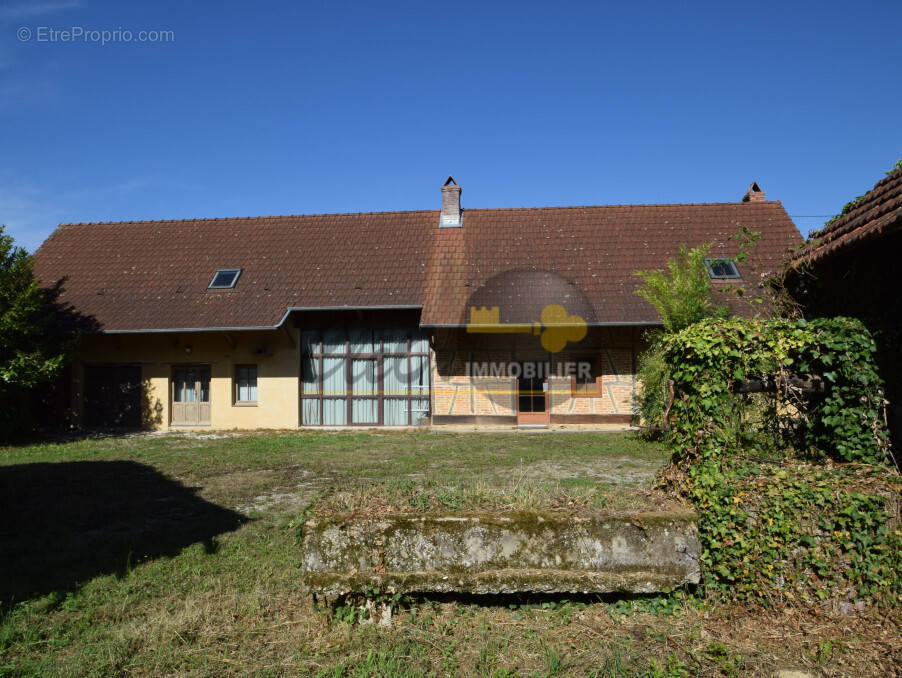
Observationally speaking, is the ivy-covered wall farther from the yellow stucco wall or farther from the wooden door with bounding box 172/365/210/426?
the wooden door with bounding box 172/365/210/426

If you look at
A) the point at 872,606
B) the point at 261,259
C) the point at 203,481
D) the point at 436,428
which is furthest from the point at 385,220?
the point at 872,606

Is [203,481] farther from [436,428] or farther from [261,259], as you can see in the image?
[261,259]

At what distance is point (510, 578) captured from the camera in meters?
3.42

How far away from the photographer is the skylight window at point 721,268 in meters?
14.3

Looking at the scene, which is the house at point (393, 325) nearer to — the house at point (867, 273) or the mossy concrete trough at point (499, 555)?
the house at point (867, 273)

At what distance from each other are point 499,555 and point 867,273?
4.24 m

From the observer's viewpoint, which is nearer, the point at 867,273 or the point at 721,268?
the point at 867,273

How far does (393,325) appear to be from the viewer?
14.5 meters

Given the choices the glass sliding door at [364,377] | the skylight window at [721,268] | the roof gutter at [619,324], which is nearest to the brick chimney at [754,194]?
the skylight window at [721,268]

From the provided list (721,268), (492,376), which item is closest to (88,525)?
(492,376)

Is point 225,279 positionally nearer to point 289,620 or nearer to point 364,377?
point 364,377

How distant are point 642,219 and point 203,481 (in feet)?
43.6

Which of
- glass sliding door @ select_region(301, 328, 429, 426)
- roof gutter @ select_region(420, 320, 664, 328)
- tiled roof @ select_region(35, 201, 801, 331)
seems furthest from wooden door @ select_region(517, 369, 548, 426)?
glass sliding door @ select_region(301, 328, 429, 426)

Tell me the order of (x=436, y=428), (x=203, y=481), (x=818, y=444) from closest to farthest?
(x=818, y=444) < (x=203, y=481) < (x=436, y=428)
